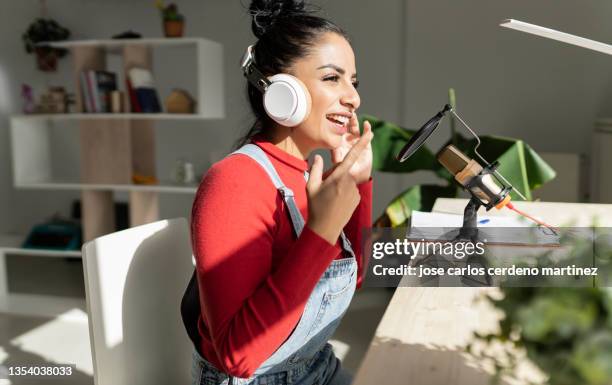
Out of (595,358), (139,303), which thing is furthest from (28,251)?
(595,358)

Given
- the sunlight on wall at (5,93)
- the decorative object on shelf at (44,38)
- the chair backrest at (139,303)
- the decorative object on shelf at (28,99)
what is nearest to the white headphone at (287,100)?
the chair backrest at (139,303)

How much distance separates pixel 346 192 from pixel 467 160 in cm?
39

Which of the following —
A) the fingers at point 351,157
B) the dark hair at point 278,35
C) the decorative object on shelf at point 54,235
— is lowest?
the decorative object on shelf at point 54,235

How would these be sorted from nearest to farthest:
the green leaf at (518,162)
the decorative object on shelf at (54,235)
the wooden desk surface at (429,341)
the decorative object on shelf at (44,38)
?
the wooden desk surface at (429,341), the green leaf at (518,162), the decorative object on shelf at (54,235), the decorative object on shelf at (44,38)

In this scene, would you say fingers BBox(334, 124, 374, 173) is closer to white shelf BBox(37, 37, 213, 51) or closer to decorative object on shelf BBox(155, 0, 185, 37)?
white shelf BBox(37, 37, 213, 51)

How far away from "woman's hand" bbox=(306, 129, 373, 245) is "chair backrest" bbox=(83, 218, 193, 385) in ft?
1.53

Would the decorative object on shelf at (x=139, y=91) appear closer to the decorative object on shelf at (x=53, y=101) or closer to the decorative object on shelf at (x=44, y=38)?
the decorative object on shelf at (x=53, y=101)

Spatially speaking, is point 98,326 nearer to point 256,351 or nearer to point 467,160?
point 256,351

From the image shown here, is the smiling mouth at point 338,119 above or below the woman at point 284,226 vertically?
above

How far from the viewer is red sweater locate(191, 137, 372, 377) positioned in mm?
900

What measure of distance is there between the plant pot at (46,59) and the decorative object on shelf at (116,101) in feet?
5.74

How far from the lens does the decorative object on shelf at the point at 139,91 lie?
11.7ft

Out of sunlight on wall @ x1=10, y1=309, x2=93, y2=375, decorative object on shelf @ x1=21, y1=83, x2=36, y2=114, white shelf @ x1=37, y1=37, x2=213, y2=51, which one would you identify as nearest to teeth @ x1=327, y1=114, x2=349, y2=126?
sunlight on wall @ x1=10, y1=309, x2=93, y2=375

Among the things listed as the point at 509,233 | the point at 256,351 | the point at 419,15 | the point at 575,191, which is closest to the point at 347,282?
the point at 256,351
